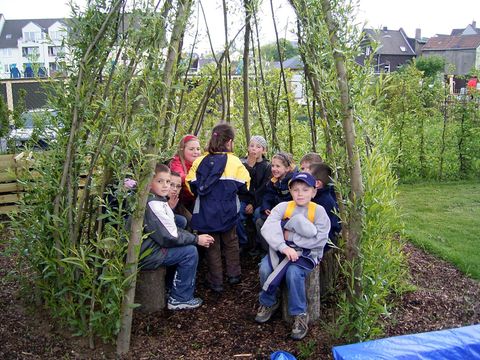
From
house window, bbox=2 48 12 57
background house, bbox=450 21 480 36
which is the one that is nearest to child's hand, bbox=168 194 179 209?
house window, bbox=2 48 12 57

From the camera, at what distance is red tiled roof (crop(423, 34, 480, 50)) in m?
47.2

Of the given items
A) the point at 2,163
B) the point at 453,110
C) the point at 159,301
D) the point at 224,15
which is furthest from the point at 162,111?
the point at 453,110

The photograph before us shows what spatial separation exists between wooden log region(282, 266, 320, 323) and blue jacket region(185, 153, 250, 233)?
68 cm

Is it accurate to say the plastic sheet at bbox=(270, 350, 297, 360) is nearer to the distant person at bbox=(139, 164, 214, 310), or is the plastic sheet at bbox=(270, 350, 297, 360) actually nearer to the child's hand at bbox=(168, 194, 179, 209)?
the distant person at bbox=(139, 164, 214, 310)

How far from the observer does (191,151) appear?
12.1 ft

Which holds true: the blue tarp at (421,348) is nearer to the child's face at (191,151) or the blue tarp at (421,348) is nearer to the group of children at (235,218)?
the group of children at (235,218)

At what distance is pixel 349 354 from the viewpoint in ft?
7.34

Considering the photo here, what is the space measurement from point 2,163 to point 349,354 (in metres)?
4.81

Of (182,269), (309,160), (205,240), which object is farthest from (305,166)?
(182,269)

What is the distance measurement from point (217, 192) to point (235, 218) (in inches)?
9.6

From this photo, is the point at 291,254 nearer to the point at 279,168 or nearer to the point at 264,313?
the point at 264,313

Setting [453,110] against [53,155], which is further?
[453,110]

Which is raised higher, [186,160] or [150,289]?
[186,160]

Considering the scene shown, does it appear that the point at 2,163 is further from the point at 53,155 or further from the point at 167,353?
the point at 167,353
